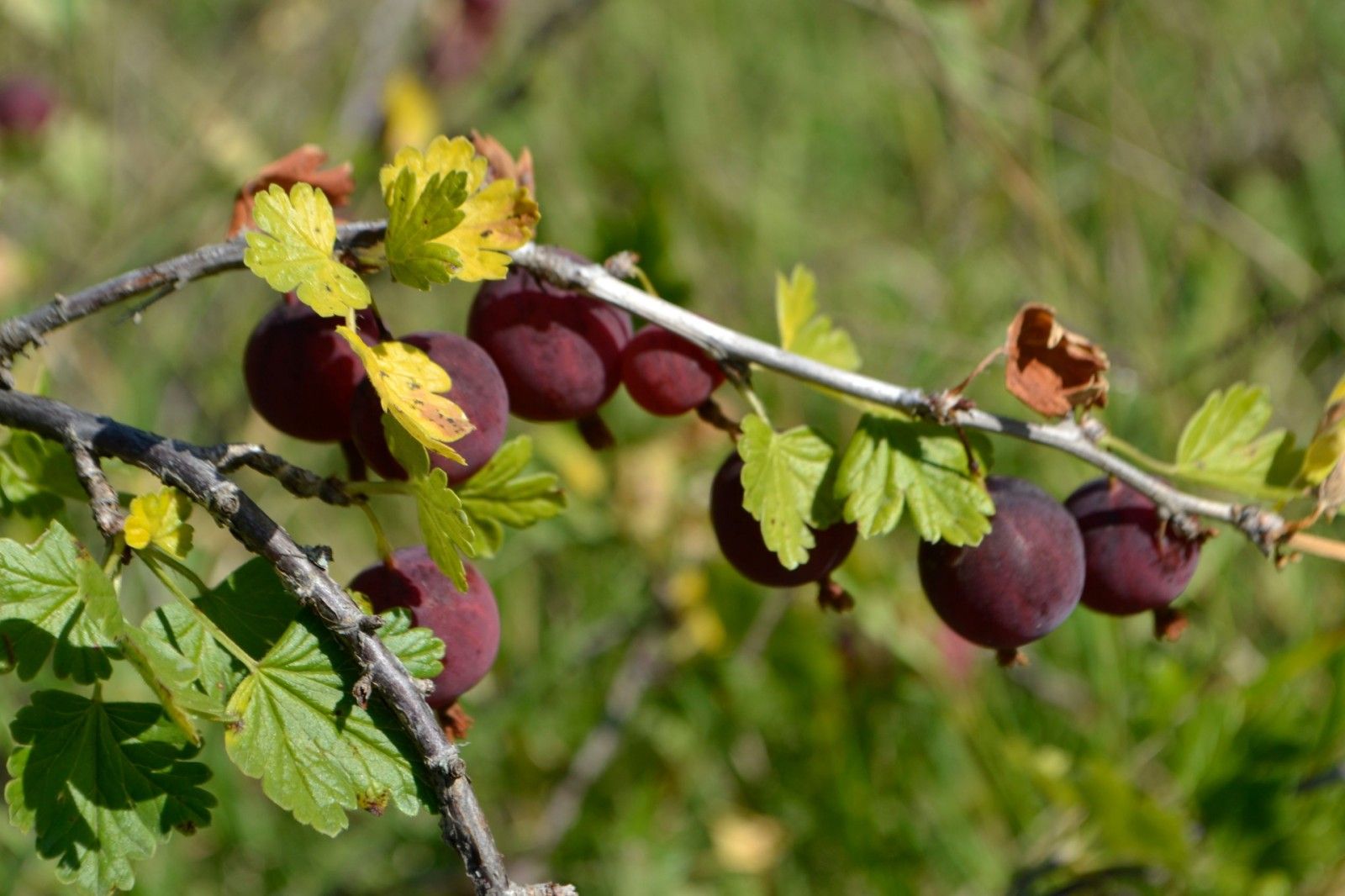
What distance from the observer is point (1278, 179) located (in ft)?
9.61

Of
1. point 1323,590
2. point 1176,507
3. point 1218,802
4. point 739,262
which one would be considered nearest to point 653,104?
point 739,262

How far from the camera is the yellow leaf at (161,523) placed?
0.72 metres

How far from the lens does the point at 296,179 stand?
93cm

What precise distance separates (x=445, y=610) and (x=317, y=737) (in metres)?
0.15

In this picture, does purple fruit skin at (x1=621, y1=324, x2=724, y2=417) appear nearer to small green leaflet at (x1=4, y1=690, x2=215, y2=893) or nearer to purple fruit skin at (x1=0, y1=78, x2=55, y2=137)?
small green leaflet at (x1=4, y1=690, x2=215, y2=893)

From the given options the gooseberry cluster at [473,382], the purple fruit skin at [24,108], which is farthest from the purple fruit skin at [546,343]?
the purple fruit skin at [24,108]

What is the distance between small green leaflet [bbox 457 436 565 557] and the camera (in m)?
0.90

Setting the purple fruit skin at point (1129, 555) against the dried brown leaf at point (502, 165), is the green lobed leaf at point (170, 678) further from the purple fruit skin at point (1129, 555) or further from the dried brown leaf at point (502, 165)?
the purple fruit skin at point (1129, 555)

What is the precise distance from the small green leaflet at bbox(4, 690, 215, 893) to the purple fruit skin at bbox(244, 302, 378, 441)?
0.25 metres

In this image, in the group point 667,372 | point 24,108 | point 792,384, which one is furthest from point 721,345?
point 24,108

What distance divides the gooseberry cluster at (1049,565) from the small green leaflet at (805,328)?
18cm

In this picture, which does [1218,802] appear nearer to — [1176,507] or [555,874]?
[1176,507]

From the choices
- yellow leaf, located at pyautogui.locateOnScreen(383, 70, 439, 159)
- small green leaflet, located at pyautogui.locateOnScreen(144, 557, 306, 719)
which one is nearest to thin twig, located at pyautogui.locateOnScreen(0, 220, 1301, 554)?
small green leaflet, located at pyautogui.locateOnScreen(144, 557, 306, 719)

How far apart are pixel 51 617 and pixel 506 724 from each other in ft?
3.98
